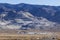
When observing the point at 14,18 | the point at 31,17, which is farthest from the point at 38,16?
the point at 14,18

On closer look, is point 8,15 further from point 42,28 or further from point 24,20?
point 42,28

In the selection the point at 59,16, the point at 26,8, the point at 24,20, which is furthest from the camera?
the point at 26,8

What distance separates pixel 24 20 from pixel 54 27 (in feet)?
54.0

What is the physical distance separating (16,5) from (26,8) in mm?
10957

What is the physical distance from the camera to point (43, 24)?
136250 millimetres

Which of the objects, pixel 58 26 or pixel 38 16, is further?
pixel 38 16

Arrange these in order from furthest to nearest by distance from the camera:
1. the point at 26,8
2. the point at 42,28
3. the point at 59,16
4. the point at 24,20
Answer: the point at 26,8
the point at 59,16
the point at 24,20
the point at 42,28

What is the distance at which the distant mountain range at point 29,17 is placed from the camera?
429 ft

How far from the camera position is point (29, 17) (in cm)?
14412

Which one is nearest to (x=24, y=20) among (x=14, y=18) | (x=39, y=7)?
(x=14, y=18)

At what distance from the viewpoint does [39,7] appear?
535 ft

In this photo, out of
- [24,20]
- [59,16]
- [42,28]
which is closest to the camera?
[42,28]

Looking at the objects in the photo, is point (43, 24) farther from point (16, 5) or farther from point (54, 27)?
point (16, 5)

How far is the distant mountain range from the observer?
13062 cm
